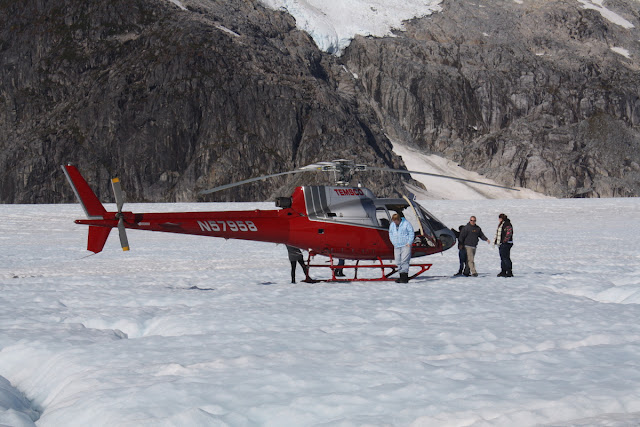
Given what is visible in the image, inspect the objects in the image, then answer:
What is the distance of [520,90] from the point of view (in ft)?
435

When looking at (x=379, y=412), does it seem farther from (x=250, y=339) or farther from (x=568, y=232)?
(x=568, y=232)

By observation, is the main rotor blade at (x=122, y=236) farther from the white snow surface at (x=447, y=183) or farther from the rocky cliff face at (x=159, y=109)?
the white snow surface at (x=447, y=183)

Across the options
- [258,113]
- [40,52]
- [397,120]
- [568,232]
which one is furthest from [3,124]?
[568,232]

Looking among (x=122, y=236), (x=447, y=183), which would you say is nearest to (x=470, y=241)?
(x=122, y=236)

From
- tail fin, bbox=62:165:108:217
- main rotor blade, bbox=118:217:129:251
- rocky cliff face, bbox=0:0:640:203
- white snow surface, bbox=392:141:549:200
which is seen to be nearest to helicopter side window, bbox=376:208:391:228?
main rotor blade, bbox=118:217:129:251

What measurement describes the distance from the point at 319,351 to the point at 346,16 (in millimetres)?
150540

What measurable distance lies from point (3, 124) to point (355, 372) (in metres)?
121

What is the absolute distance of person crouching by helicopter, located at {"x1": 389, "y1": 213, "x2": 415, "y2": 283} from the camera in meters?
13.4

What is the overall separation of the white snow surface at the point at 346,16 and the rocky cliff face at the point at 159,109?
27676 mm

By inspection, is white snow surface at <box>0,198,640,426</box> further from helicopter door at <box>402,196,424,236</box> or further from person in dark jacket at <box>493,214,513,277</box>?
helicopter door at <box>402,196,424,236</box>

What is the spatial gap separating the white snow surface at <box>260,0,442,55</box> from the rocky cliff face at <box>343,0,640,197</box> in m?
3.40

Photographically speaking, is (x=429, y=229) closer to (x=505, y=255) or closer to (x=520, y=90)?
(x=505, y=255)

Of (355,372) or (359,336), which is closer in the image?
(355,372)

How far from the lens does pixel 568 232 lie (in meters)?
32.7
